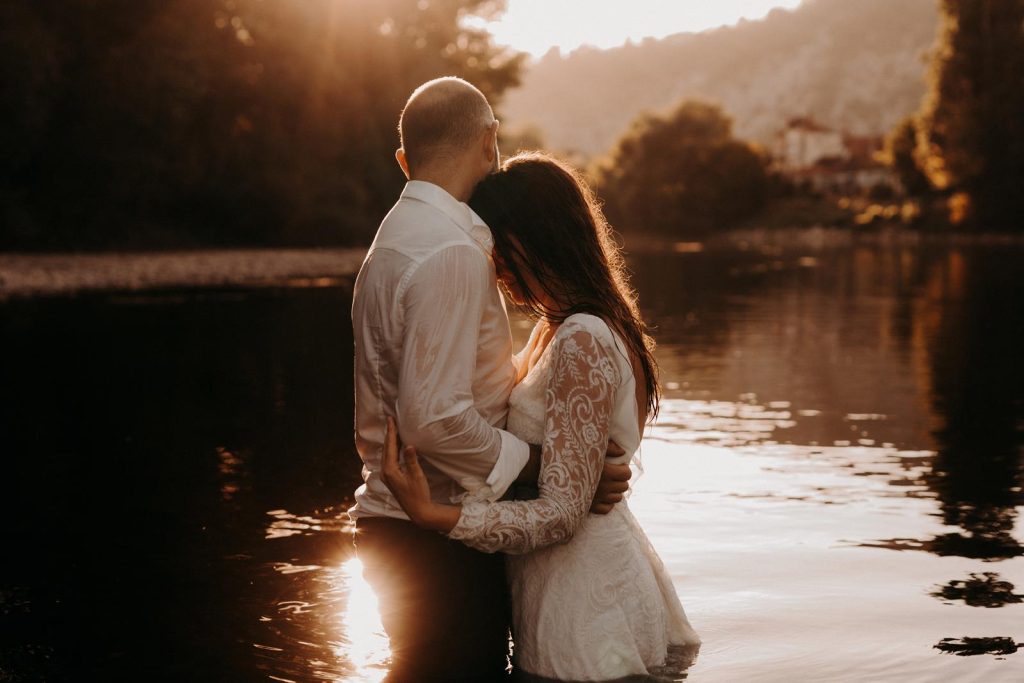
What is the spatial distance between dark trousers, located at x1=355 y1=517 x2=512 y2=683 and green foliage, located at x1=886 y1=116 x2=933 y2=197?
83.7 meters

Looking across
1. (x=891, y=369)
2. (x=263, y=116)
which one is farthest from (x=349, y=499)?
(x=263, y=116)

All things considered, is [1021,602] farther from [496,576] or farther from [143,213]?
[143,213]

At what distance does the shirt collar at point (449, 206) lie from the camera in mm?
3337

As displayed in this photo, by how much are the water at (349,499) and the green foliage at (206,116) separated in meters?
21.3

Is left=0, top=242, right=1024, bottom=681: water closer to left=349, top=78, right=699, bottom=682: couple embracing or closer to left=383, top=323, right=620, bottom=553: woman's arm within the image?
left=349, top=78, right=699, bottom=682: couple embracing

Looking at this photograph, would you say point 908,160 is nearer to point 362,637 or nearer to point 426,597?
point 362,637

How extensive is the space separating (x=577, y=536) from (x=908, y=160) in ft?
281

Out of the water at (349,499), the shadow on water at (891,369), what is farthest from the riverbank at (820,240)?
the water at (349,499)

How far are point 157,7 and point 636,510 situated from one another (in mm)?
34563

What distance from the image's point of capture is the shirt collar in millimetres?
3337

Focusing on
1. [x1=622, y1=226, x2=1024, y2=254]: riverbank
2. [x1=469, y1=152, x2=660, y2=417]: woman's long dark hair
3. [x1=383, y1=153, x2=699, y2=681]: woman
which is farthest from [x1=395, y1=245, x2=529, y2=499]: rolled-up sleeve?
[x1=622, y1=226, x2=1024, y2=254]: riverbank

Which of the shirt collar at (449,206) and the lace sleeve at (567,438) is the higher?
the shirt collar at (449,206)

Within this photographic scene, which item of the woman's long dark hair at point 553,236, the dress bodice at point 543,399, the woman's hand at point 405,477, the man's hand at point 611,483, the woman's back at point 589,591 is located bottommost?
the woman's back at point 589,591

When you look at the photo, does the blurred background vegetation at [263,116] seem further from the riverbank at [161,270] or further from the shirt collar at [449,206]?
the shirt collar at [449,206]
